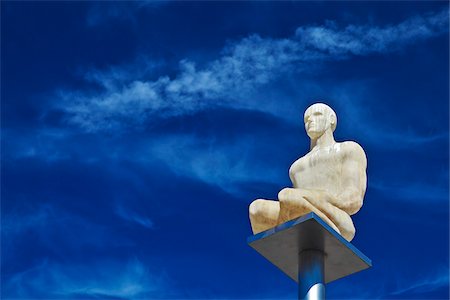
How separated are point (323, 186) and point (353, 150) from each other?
826 millimetres

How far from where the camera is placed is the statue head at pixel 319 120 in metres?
15.7

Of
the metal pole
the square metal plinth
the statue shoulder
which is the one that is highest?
the statue shoulder

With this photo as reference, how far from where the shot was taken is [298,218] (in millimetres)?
13516

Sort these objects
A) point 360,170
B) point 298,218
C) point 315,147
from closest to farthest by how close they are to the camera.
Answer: point 298,218, point 360,170, point 315,147

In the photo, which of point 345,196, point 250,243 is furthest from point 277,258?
point 345,196

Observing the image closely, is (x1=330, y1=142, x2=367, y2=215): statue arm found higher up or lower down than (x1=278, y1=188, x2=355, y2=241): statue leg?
higher up

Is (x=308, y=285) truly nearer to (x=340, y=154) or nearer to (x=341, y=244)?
(x=341, y=244)

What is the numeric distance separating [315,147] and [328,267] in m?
2.37

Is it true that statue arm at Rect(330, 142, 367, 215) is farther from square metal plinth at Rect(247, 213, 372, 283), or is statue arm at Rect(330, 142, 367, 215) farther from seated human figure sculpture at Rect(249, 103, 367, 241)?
square metal plinth at Rect(247, 213, 372, 283)

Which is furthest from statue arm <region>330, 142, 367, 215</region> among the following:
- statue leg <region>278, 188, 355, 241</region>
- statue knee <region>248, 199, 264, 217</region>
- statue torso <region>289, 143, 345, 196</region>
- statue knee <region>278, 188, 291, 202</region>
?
statue knee <region>248, 199, 264, 217</region>

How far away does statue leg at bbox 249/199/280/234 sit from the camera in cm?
1400

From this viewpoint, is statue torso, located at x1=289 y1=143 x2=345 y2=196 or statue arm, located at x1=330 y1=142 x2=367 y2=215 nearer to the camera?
statue arm, located at x1=330 y1=142 x2=367 y2=215

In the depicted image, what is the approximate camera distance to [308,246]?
1396 cm

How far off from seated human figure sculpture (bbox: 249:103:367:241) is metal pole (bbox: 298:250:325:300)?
58cm
